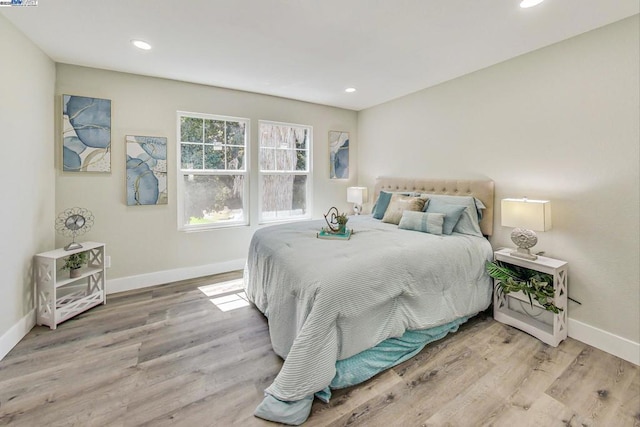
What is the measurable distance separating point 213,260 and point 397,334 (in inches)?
105

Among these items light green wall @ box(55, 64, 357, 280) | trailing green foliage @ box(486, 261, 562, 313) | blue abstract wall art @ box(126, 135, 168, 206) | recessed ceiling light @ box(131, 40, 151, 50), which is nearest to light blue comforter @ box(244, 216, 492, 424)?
trailing green foliage @ box(486, 261, 562, 313)

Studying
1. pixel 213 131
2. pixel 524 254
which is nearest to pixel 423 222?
pixel 524 254

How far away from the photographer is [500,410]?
62.6 inches

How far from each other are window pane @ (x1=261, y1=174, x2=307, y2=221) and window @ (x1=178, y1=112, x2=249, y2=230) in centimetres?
32

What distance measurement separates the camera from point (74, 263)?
269 cm

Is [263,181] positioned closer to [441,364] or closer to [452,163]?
[452,163]

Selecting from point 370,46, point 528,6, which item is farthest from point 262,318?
point 528,6

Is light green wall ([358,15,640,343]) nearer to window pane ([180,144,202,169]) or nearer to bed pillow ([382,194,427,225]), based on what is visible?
bed pillow ([382,194,427,225])

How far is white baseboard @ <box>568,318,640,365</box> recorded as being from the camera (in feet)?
6.67

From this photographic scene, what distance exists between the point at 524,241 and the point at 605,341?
0.91m

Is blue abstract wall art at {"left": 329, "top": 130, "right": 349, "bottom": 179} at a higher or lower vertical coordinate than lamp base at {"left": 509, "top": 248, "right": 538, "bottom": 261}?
higher

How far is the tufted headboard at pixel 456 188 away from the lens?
290cm

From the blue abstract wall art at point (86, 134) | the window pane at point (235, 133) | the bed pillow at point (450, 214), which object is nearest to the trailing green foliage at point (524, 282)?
the bed pillow at point (450, 214)

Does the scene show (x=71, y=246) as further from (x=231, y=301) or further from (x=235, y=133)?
(x=235, y=133)
